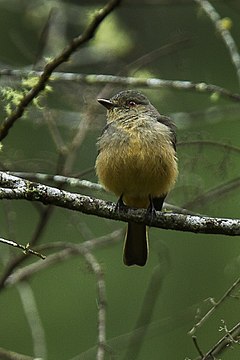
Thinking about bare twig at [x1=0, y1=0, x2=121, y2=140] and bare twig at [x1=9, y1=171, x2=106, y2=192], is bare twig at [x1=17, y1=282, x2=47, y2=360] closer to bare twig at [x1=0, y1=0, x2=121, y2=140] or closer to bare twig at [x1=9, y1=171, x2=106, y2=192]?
bare twig at [x1=9, y1=171, x2=106, y2=192]

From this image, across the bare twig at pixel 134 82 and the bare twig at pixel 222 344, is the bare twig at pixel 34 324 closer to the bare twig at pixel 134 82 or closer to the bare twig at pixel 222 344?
the bare twig at pixel 134 82

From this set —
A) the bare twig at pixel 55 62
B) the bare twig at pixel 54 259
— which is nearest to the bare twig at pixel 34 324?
the bare twig at pixel 54 259

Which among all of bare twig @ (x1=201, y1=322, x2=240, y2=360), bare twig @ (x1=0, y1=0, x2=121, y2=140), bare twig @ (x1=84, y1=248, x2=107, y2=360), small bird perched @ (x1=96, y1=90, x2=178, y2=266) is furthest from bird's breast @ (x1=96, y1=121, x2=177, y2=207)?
bare twig @ (x1=201, y1=322, x2=240, y2=360)

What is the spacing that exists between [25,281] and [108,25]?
1.71m

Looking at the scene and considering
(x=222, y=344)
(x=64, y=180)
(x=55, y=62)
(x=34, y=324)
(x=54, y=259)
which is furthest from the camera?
(x=34, y=324)

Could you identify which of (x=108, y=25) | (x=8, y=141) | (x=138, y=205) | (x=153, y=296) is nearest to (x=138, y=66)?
(x=108, y=25)

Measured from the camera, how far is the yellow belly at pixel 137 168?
231 inches

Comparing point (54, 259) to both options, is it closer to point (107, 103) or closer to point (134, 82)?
point (107, 103)

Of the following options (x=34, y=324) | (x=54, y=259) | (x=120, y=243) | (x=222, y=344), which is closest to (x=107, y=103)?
(x=54, y=259)

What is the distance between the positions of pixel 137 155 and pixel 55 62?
39.7 inches

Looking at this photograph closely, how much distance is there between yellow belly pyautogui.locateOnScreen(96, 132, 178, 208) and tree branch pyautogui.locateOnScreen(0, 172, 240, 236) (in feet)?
2.18

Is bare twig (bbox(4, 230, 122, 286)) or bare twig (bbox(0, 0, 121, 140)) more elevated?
bare twig (bbox(0, 0, 121, 140))

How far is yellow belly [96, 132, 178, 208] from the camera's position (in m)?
5.86

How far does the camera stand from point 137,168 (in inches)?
230
